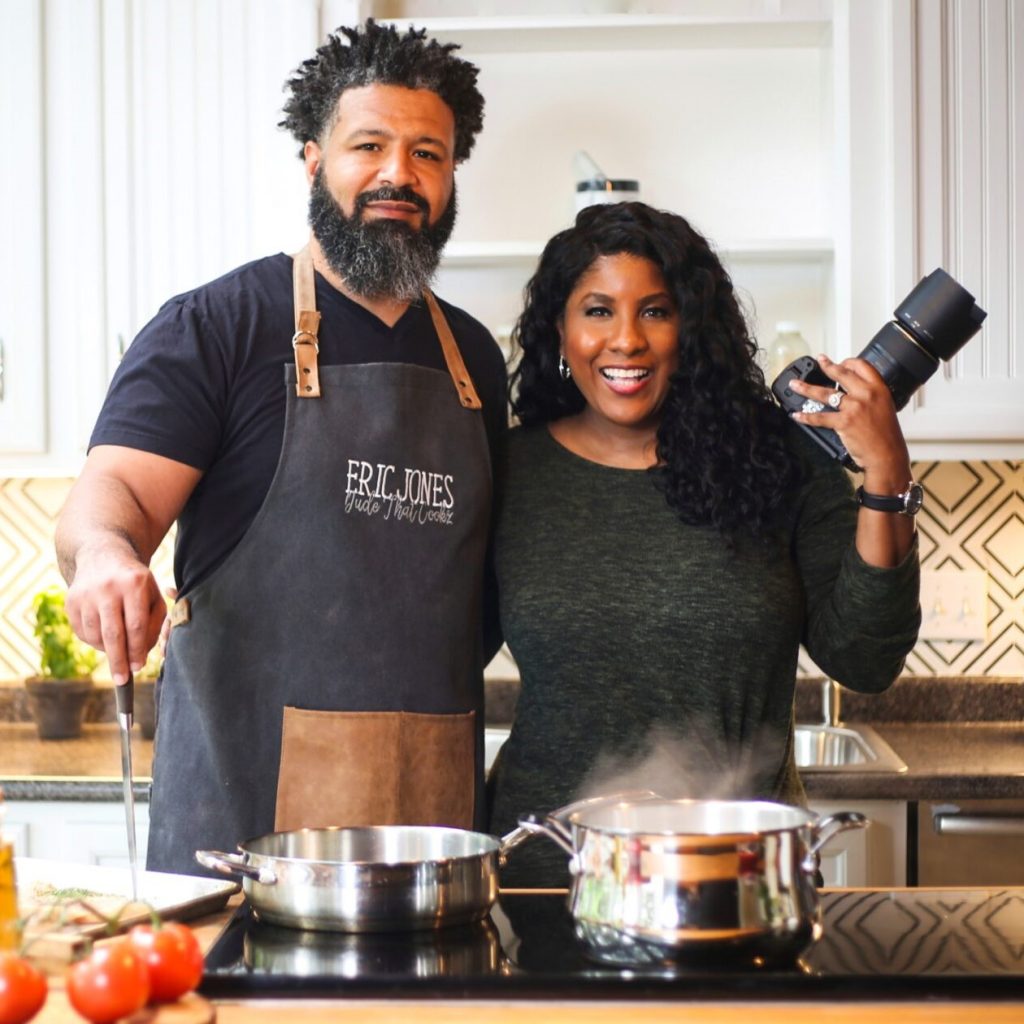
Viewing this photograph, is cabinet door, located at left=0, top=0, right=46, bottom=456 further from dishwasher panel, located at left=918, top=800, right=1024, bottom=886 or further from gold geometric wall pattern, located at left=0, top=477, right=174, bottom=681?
dishwasher panel, located at left=918, top=800, right=1024, bottom=886

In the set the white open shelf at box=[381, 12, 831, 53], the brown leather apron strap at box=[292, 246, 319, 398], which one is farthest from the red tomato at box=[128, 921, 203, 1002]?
the white open shelf at box=[381, 12, 831, 53]

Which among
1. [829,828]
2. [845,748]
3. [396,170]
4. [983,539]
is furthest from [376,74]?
[983,539]

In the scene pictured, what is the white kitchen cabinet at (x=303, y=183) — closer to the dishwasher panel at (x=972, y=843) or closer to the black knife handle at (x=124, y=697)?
the dishwasher panel at (x=972, y=843)

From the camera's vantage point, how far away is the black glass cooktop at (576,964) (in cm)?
104

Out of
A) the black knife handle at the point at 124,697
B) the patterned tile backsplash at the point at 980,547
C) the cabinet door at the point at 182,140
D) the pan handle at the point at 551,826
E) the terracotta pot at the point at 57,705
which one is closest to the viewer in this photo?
the pan handle at the point at 551,826

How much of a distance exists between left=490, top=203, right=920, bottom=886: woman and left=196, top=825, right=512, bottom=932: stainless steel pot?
494 millimetres

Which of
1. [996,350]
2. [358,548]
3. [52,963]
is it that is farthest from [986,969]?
[996,350]

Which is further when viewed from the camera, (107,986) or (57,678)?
(57,678)

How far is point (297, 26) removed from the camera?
8.39 feet

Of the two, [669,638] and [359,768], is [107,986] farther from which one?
[669,638]

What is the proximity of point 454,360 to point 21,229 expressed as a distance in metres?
1.13

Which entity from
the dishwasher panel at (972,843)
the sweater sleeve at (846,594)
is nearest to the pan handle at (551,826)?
the sweater sleeve at (846,594)

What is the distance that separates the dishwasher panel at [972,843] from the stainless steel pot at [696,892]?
4.14 ft

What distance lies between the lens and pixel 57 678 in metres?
2.79
